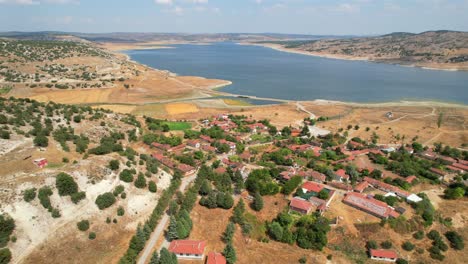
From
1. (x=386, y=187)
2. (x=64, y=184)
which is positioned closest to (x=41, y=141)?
(x=64, y=184)

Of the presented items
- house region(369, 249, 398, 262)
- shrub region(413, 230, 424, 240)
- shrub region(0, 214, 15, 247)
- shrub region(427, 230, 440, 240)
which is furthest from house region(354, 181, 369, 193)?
shrub region(0, 214, 15, 247)

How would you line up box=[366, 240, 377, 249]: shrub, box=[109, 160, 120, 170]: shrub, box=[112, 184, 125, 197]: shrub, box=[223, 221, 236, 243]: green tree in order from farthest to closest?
box=[109, 160, 120, 170]: shrub
box=[112, 184, 125, 197]: shrub
box=[366, 240, 377, 249]: shrub
box=[223, 221, 236, 243]: green tree

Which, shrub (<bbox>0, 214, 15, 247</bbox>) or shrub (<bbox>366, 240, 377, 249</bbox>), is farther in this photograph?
shrub (<bbox>366, 240, 377, 249</bbox>)

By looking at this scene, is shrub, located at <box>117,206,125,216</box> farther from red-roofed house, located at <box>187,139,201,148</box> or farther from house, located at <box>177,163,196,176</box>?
red-roofed house, located at <box>187,139,201,148</box>

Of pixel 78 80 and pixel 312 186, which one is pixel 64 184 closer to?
pixel 312 186

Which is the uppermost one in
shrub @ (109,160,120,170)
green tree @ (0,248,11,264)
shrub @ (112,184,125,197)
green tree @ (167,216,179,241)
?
shrub @ (109,160,120,170)

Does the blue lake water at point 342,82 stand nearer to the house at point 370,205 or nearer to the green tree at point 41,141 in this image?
the house at point 370,205

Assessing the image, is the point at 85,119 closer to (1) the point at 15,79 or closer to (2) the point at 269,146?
(2) the point at 269,146

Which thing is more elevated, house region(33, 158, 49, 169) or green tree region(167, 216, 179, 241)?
house region(33, 158, 49, 169)

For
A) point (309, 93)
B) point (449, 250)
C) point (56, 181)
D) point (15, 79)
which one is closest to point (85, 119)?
point (56, 181)
